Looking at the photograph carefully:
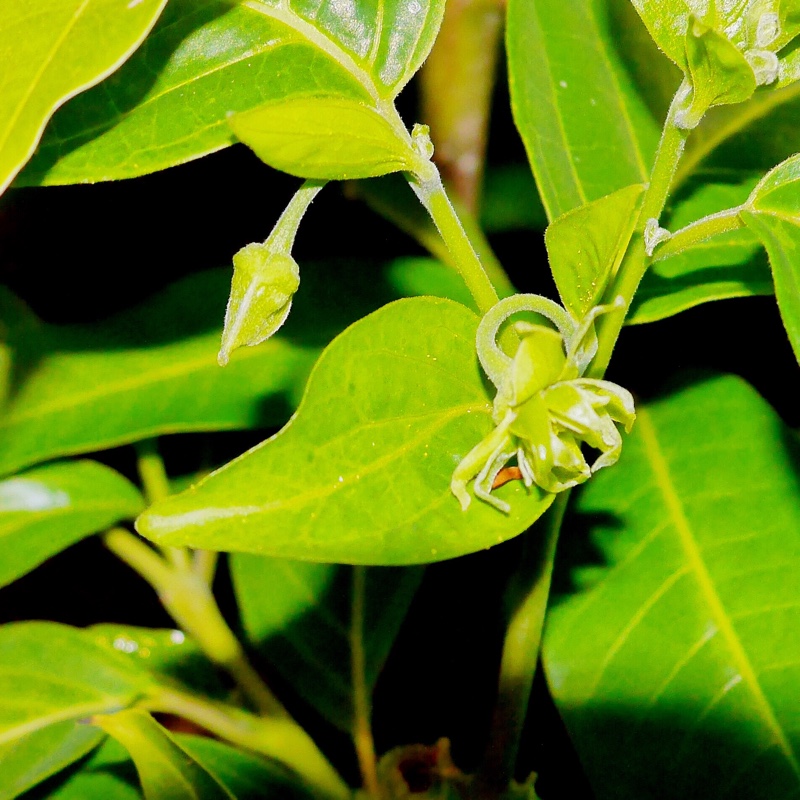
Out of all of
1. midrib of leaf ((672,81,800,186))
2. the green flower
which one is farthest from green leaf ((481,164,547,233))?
the green flower

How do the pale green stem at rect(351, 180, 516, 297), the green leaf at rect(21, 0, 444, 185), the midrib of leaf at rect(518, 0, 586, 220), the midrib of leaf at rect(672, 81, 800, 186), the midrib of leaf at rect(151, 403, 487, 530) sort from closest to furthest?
1. the midrib of leaf at rect(151, 403, 487, 530)
2. the green leaf at rect(21, 0, 444, 185)
3. the midrib of leaf at rect(518, 0, 586, 220)
4. the midrib of leaf at rect(672, 81, 800, 186)
5. the pale green stem at rect(351, 180, 516, 297)

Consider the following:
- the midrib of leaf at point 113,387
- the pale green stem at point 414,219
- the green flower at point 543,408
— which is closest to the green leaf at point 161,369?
the midrib of leaf at point 113,387

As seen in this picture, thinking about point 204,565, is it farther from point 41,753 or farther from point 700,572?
point 700,572

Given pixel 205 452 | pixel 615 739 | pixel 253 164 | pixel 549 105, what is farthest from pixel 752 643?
pixel 253 164

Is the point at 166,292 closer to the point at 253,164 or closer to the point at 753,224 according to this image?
the point at 253,164

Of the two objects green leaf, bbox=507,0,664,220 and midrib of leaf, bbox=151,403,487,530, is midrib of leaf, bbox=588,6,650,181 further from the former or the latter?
midrib of leaf, bbox=151,403,487,530

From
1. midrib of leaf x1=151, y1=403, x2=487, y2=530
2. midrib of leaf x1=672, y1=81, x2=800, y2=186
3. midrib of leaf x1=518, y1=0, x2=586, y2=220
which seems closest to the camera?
midrib of leaf x1=151, y1=403, x2=487, y2=530
